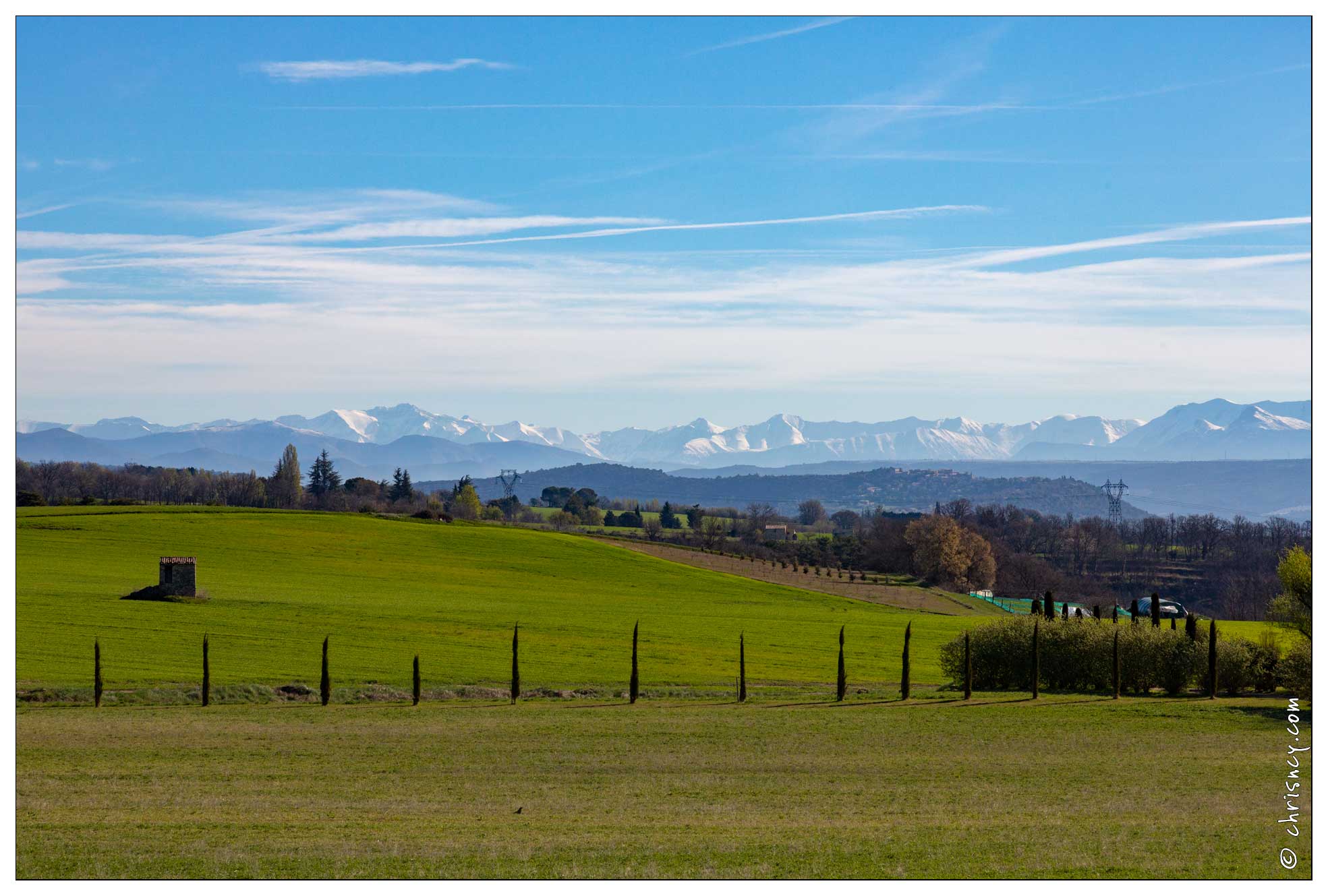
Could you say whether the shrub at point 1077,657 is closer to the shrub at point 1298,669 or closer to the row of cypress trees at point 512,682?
the row of cypress trees at point 512,682

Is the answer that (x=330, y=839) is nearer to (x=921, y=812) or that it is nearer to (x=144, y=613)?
(x=921, y=812)

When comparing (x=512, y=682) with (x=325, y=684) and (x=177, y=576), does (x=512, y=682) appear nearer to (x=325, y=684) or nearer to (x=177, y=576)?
(x=325, y=684)

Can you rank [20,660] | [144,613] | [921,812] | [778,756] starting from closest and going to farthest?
[921,812], [778,756], [20,660], [144,613]

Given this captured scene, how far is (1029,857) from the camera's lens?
67.6ft

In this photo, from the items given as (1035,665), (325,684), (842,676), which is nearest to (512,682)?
(325,684)

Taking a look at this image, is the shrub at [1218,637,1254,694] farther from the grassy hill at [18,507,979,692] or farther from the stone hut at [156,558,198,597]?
the stone hut at [156,558,198,597]

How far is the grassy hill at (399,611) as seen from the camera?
5756 cm

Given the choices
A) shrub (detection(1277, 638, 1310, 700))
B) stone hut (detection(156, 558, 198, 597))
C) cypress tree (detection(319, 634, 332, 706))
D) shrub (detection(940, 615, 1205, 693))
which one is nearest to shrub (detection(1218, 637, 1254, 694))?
shrub (detection(940, 615, 1205, 693))

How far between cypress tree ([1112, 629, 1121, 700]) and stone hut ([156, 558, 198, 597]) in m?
56.7

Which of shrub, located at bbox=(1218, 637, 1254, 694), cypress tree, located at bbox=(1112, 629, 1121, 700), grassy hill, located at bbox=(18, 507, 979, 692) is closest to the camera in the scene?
cypress tree, located at bbox=(1112, 629, 1121, 700)

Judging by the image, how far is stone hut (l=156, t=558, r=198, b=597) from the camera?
74188 millimetres

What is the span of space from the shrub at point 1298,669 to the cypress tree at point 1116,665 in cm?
670
